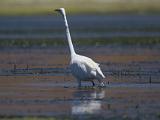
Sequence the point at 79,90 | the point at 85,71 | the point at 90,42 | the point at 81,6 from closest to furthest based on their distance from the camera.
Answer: the point at 79,90 < the point at 85,71 < the point at 90,42 < the point at 81,6

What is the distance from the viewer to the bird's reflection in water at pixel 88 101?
1870 centimetres

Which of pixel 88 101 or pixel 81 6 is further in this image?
pixel 81 6

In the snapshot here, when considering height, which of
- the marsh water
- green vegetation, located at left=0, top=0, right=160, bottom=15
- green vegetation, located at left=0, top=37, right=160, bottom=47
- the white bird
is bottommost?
green vegetation, located at left=0, top=0, right=160, bottom=15

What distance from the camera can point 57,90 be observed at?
22547 millimetres

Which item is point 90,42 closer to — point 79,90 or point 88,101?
point 79,90

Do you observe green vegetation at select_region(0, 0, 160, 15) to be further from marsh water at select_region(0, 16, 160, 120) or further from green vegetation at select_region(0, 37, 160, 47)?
marsh water at select_region(0, 16, 160, 120)

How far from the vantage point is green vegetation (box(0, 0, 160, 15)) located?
272 feet

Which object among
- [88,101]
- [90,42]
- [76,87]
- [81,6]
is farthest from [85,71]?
[81,6]

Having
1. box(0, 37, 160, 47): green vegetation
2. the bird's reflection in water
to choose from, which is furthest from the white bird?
box(0, 37, 160, 47): green vegetation

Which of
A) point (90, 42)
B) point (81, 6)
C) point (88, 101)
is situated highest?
point (88, 101)

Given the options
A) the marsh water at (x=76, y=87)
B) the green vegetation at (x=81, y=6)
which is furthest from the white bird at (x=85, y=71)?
the green vegetation at (x=81, y=6)

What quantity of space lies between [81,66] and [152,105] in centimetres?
409

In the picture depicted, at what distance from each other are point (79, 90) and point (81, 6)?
68.6 metres

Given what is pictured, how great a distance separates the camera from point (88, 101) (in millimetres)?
20203
